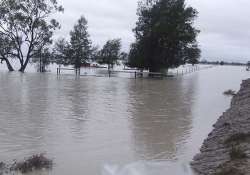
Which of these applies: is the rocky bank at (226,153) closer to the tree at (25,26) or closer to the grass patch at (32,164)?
the grass patch at (32,164)

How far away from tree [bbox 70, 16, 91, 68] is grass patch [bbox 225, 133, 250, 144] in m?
48.0

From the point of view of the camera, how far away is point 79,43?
57.6 metres

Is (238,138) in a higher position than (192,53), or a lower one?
lower

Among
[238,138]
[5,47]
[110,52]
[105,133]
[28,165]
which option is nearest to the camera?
[28,165]

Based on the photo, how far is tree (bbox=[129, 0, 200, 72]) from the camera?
47531 millimetres

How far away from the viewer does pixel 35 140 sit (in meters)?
11.2

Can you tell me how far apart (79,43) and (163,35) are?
1338 cm

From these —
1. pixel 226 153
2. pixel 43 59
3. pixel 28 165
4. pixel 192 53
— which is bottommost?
pixel 28 165

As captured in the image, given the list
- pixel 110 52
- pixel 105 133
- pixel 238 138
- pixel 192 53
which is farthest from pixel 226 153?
pixel 110 52

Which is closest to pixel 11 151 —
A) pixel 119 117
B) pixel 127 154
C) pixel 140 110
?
pixel 127 154

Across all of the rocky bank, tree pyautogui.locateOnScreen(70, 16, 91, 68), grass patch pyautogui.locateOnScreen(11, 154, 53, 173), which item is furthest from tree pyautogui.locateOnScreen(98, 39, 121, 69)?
grass patch pyautogui.locateOnScreen(11, 154, 53, 173)

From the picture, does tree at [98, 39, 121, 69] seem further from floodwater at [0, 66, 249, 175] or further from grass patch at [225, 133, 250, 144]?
grass patch at [225, 133, 250, 144]

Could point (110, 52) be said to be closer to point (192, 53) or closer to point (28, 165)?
point (192, 53)

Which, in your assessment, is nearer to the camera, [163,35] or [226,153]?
[226,153]
